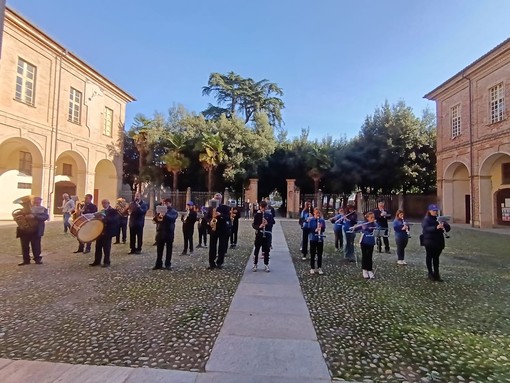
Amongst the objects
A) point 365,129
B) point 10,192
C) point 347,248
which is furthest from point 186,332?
point 365,129

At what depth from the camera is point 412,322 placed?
183 inches

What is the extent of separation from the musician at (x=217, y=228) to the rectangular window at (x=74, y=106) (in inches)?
811

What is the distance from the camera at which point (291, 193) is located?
29.1 m

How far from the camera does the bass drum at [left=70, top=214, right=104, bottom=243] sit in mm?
8141

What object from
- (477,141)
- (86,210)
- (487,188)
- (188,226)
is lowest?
(188,226)

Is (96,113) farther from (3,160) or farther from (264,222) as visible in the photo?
(264,222)

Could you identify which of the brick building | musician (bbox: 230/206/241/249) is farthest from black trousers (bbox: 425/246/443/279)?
the brick building

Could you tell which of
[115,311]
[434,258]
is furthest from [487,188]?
[115,311]

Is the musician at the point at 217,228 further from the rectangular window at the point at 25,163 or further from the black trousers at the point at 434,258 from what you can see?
the rectangular window at the point at 25,163

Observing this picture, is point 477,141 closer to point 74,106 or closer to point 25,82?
point 74,106

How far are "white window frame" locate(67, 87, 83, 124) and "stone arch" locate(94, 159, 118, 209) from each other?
17.3 feet

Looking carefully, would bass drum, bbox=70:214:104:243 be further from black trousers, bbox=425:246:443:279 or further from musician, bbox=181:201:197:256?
black trousers, bbox=425:246:443:279

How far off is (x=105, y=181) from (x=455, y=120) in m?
30.4

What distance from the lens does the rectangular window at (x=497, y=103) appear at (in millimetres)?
20462
